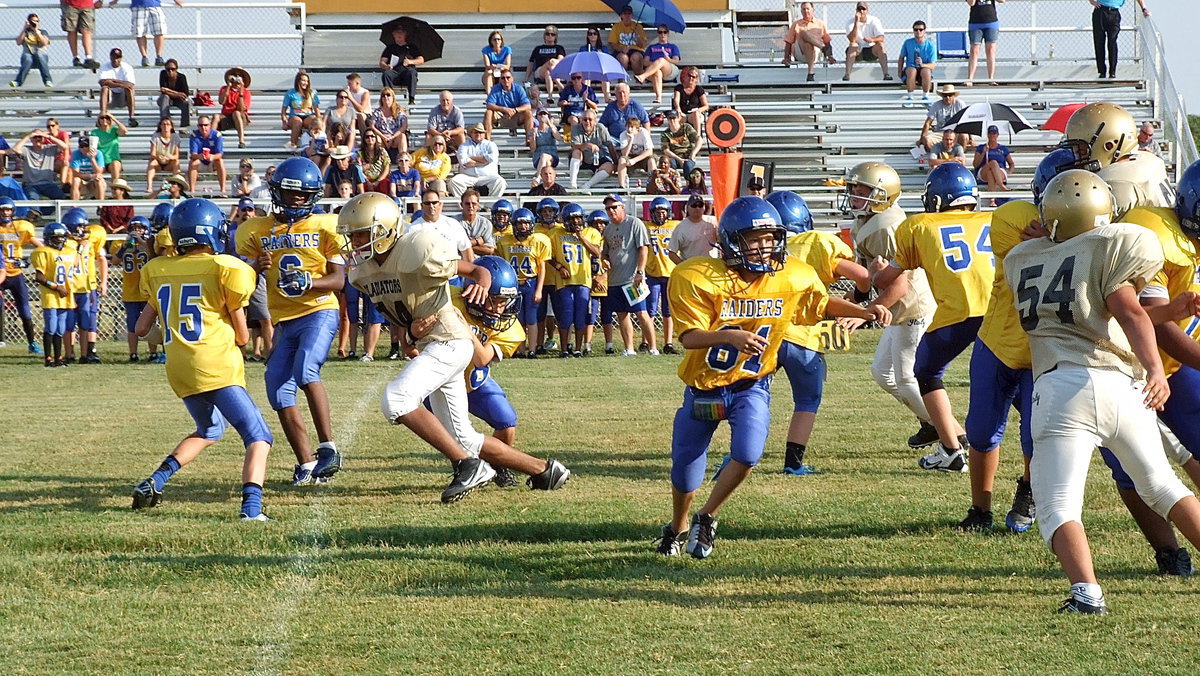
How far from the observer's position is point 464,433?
7.24 metres

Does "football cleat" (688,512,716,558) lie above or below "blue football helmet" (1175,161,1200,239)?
below

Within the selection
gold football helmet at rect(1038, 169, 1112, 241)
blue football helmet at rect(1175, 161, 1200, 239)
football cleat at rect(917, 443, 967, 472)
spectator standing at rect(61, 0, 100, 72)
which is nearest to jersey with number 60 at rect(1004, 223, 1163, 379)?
gold football helmet at rect(1038, 169, 1112, 241)

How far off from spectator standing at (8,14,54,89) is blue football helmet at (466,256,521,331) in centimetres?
1872

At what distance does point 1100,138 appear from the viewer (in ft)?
19.9

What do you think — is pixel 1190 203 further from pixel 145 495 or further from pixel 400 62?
pixel 400 62

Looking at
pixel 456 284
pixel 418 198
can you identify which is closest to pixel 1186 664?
pixel 456 284

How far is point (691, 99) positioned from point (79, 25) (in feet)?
34.4

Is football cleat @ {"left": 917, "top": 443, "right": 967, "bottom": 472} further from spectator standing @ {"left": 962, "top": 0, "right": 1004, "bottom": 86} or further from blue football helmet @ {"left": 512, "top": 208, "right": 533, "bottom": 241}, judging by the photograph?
spectator standing @ {"left": 962, "top": 0, "right": 1004, "bottom": 86}

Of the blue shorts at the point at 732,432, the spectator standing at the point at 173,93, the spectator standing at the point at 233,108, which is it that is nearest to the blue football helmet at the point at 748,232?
the blue shorts at the point at 732,432

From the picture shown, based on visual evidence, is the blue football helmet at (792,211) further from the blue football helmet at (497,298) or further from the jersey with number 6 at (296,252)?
the jersey with number 6 at (296,252)

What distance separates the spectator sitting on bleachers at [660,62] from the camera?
2277cm

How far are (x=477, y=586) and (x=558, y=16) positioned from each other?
71.4 feet

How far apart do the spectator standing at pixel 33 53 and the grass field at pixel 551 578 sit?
54.3 feet

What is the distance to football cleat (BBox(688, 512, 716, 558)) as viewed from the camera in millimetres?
5766
